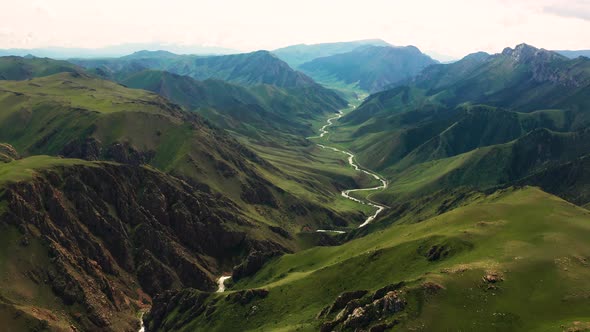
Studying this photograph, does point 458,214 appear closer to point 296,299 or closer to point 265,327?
point 296,299

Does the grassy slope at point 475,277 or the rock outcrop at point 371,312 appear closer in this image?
the grassy slope at point 475,277

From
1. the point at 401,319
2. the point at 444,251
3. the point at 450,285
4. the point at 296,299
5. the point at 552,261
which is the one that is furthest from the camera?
the point at 296,299

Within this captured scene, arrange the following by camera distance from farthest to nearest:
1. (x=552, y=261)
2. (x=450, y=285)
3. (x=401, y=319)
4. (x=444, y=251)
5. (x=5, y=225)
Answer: (x=5, y=225) < (x=444, y=251) < (x=552, y=261) < (x=450, y=285) < (x=401, y=319)

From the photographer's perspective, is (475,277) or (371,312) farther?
(475,277)

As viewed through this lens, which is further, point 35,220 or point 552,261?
point 35,220

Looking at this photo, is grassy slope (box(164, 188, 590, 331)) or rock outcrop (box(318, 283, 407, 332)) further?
rock outcrop (box(318, 283, 407, 332))

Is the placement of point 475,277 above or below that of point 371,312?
above

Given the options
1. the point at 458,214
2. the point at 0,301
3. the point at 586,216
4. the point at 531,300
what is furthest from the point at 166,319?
the point at 586,216

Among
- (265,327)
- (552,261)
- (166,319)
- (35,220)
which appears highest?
(552,261)
